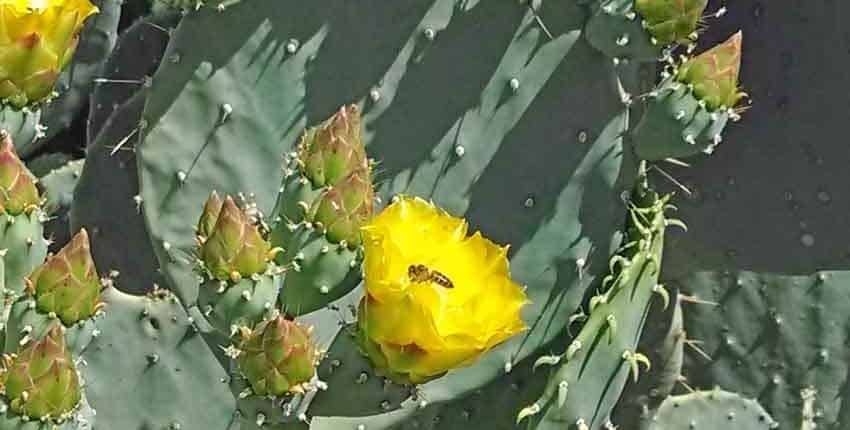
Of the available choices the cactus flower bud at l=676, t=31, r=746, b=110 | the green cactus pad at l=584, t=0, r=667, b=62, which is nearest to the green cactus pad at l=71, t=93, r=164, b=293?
the green cactus pad at l=584, t=0, r=667, b=62

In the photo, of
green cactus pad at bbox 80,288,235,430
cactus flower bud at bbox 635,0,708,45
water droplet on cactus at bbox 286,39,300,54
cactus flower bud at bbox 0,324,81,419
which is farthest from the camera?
green cactus pad at bbox 80,288,235,430

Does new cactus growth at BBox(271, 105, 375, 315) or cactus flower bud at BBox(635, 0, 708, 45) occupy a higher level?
new cactus growth at BBox(271, 105, 375, 315)

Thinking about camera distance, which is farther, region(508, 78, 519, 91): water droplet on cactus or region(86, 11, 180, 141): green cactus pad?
region(86, 11, 180, 141): green cactus pad

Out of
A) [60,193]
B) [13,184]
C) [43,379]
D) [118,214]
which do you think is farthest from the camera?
[60,193]

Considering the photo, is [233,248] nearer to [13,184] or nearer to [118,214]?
[13,184]

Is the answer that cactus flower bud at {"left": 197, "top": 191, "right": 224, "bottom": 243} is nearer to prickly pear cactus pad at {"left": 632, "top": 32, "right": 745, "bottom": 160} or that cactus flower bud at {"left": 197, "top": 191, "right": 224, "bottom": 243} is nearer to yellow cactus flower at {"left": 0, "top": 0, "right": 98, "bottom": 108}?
yellow cactus flower at {"left": 0, "top": 0, "right": 98, "bottom": 108}

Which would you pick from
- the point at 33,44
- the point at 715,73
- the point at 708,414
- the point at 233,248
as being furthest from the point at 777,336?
the point at 33,44

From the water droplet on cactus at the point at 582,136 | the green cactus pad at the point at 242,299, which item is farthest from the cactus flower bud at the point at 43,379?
the water droplet on cactus at the point at 582,136
